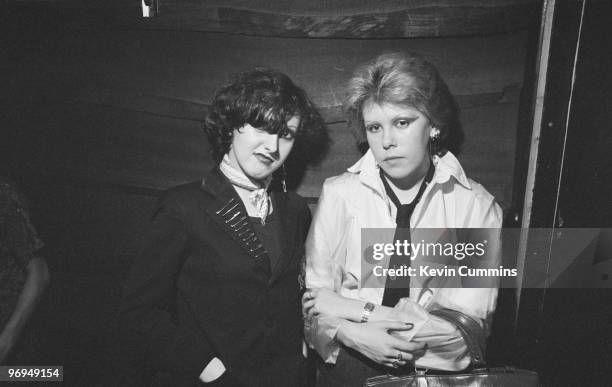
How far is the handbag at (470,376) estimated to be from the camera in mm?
1445

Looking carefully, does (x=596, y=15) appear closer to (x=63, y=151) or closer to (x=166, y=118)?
(x=166, y=118)

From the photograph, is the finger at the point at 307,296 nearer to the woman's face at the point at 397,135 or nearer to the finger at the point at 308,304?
the finger at the point at 308,304

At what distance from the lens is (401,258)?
1520mm

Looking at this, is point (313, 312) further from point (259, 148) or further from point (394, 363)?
point (259, 148)

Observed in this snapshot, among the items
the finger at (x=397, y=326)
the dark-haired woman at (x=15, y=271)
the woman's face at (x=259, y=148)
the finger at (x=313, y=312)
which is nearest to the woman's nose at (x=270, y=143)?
the woman's face at (x=259, y=148)

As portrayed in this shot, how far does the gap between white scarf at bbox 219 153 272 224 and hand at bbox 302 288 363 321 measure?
0.32 meters

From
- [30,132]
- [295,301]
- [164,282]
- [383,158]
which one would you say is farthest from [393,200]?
[30,132]

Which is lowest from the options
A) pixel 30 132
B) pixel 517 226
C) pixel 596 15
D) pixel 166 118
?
pixel 517 226

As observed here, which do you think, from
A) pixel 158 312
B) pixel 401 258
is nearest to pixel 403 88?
pixel 401 258

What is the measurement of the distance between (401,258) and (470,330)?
316 mm

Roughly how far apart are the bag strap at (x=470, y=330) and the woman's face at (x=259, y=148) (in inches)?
29.2

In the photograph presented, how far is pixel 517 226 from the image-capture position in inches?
67.7

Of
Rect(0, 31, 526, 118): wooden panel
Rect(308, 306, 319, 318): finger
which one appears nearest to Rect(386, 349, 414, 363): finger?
Rect(308, 306, 319, 318): finger

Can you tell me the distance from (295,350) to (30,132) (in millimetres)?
1427
